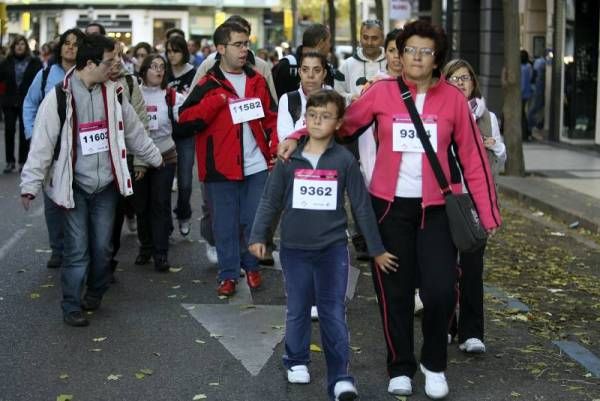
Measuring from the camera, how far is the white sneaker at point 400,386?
634 cm

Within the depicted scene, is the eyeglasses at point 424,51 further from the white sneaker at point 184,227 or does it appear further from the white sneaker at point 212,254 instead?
the white sneaker at point 184,227

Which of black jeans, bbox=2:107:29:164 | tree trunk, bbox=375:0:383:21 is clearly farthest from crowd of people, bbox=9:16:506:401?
tree trunk, bbox=375:0:383:21

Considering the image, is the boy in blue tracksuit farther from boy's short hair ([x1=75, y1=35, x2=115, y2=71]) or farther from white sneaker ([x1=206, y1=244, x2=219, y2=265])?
white sneaker ([x1=206, y1=244, x2=219, y2=265])

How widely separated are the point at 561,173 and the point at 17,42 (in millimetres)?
8043

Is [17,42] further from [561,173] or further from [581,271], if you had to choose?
[581,271]

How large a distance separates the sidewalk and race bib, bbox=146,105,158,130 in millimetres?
4946

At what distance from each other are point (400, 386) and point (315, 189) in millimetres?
1055

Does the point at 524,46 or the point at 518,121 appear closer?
the point at 518,121

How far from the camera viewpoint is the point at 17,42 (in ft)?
62.1

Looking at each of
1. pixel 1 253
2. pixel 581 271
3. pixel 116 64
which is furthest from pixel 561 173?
pixel 116 64

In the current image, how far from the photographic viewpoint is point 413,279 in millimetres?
6328

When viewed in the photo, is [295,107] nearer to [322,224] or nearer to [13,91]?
[322,224]

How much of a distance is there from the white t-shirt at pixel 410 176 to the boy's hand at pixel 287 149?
54 centimetres

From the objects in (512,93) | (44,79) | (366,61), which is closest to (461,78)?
(366,61)
